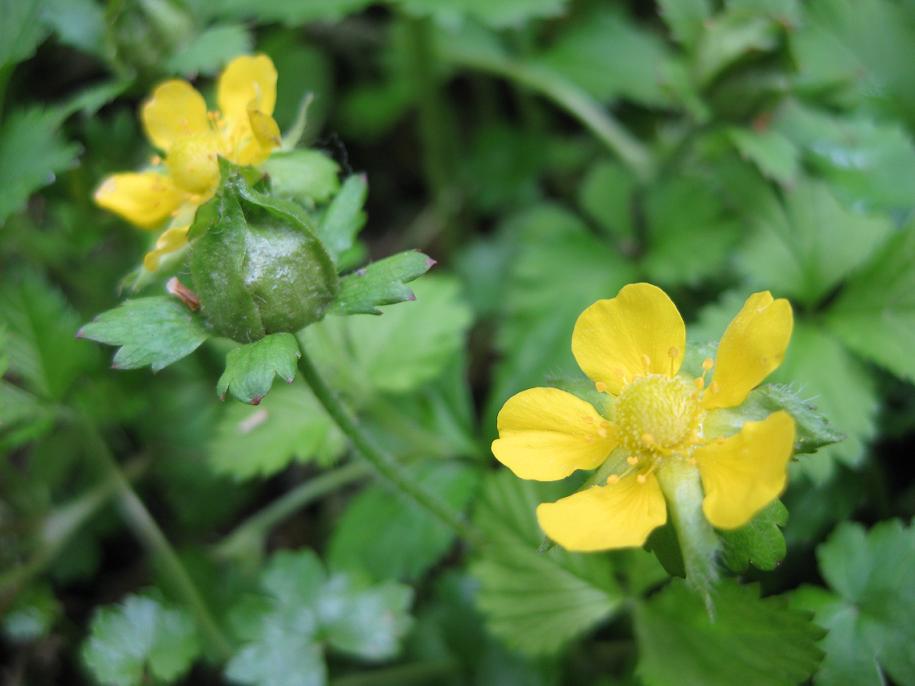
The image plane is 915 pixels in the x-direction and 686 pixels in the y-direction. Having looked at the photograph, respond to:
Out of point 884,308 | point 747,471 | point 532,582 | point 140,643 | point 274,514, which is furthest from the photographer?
point 274,514

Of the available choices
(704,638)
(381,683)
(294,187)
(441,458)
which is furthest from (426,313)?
(704,638)

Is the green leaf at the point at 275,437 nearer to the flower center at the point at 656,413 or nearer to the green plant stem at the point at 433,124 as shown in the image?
the flower center at the point at 656,413

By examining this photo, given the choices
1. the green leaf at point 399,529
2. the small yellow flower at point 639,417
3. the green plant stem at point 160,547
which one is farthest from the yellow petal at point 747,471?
the green plant stem at point 160,547

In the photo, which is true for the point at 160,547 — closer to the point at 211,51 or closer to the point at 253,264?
the point at 253,264

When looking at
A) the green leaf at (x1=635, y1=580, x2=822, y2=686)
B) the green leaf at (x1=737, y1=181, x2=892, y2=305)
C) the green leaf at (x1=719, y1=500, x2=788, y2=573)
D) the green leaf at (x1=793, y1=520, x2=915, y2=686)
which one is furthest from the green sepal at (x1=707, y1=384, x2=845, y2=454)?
the green leaf at (x1=737, y1=181, x2=892, y2=305)

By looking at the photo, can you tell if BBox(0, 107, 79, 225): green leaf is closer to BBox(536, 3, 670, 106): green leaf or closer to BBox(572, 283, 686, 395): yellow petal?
BBox(572, 283, 686, 395): yellow petal

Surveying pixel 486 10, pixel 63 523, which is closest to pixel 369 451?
pixel 63 523
